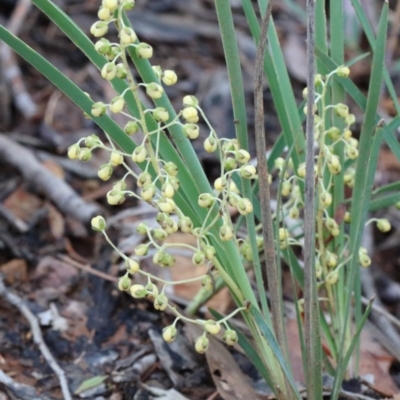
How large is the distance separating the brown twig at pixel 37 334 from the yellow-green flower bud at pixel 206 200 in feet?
1.91

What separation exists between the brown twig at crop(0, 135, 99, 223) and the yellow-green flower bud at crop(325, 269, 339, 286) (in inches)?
35.9

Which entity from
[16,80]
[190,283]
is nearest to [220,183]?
[190,283]

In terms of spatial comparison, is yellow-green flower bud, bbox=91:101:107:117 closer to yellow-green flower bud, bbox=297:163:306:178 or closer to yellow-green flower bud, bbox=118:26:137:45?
yellow-green flower bud, bbox=118:26:137:45

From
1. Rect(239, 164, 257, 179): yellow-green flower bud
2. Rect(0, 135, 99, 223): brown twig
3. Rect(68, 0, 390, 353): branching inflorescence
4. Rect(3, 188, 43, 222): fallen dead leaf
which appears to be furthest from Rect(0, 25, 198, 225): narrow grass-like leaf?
Rect(3, 188, 43, 222): fallen dead leaf

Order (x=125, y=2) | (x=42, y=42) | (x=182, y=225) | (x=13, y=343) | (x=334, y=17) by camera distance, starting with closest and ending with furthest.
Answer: (x=125, y=2), (x=182, y=225), (x=334, y=17), (x=13, y=343), (x=42, y=42)

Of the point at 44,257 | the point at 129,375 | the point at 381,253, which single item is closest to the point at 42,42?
the point at 44,257

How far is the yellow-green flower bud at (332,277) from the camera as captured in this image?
4.15 feet

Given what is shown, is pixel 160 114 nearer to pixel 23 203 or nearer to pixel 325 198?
pixel 325 198

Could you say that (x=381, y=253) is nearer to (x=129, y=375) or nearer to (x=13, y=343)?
(x=129, y=375)

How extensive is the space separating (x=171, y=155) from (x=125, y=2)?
10.7 inches

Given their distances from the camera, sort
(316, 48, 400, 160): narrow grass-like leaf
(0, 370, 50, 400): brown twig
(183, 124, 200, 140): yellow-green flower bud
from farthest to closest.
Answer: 1. (0, 370, 50, 400): brown twig
2. (316, 48, 400, 160): narrow grass-like leaf
3. (183, 124, 200, 140): yellow-green flower bud

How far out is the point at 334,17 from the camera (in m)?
1.24

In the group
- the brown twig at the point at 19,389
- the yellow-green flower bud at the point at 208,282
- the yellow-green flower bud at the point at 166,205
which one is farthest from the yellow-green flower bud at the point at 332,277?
the brown twig at the point at 19,389

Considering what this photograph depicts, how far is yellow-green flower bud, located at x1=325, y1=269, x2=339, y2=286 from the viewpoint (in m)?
1.26
